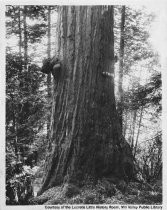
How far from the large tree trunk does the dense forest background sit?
23cm

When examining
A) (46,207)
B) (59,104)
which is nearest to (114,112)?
(59,104)

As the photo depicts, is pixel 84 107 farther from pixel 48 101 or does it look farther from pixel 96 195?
pixel 48 101

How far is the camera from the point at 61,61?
3.27 metres

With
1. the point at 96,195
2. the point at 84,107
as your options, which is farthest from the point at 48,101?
the point at 96,195

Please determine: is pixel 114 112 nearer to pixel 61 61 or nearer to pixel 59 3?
pixel 61 61

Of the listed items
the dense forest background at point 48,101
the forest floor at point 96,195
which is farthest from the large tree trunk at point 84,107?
the dense forest background at point 48,101

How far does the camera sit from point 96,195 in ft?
9.71

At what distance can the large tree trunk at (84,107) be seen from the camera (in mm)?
3051

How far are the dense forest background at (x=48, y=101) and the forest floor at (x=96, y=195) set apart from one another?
0.01 m

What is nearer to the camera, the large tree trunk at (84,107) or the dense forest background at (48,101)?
the large tree trunk at (84,107)

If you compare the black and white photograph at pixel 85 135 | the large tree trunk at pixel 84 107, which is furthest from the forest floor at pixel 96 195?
the large tree trunk at pixel 84 107

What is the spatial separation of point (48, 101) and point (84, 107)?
226cm

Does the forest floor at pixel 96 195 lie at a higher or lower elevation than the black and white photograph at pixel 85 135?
lower

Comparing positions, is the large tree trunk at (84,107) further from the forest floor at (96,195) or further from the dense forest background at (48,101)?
the dense forest background at (48,101)
